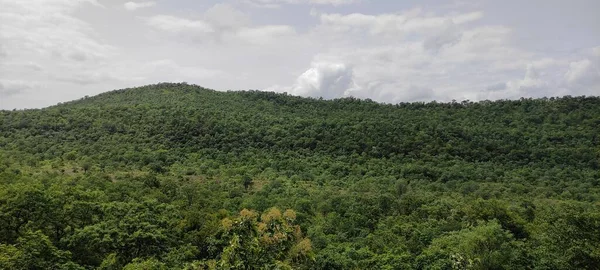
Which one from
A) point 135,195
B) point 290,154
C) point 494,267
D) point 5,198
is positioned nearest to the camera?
point 5,198

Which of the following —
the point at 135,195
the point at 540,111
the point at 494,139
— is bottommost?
the point at 135,195

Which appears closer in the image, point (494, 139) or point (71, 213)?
point (71, 213)

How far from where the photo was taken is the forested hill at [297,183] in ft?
82.6

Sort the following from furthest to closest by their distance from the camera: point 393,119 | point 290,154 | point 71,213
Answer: point 393,119 → point 290,154 → point 71,213

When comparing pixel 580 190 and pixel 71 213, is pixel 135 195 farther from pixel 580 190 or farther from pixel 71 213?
pixel 580 190

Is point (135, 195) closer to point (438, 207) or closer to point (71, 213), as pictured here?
point (71, 213)

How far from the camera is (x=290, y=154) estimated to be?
85.3 metres

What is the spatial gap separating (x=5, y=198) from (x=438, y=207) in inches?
1549

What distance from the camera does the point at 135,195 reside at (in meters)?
40.4

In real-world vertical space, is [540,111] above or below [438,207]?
above

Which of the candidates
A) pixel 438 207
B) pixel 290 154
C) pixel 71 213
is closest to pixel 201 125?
pixel 290 154

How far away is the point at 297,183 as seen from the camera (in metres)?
64.2

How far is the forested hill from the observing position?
25188 mm

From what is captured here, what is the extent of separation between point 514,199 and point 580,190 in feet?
38.2
